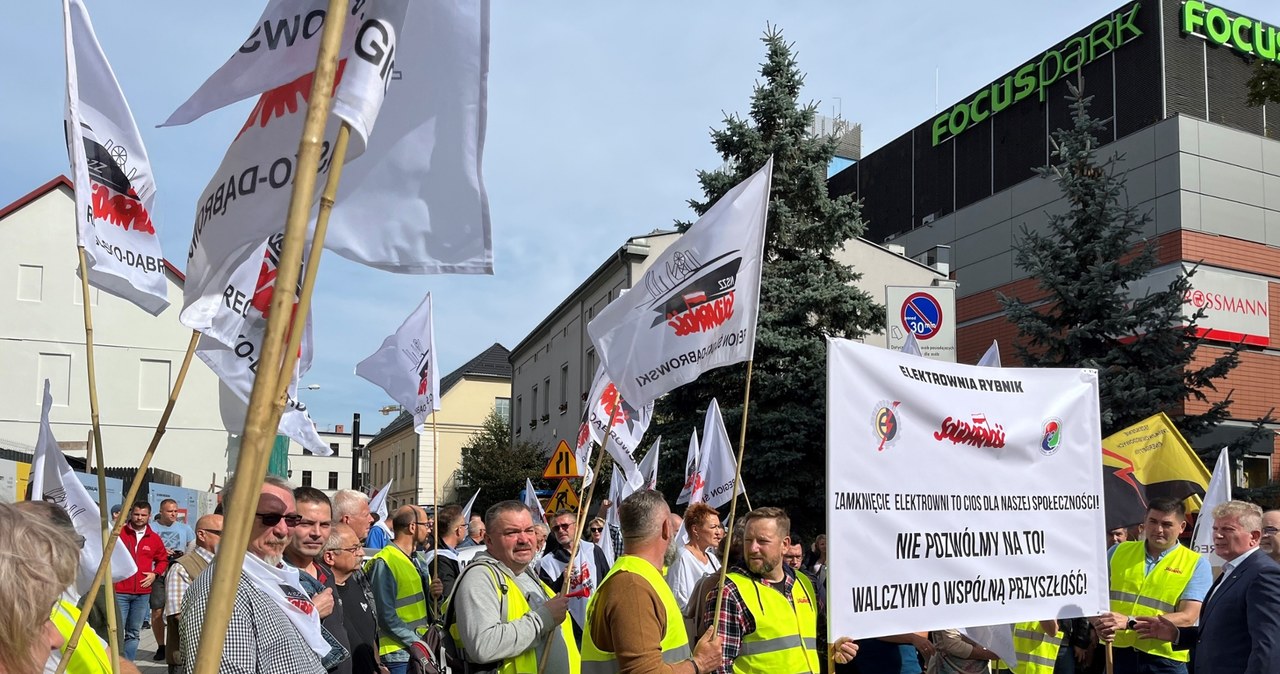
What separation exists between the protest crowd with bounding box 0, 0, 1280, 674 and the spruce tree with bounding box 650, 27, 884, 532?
13004mm

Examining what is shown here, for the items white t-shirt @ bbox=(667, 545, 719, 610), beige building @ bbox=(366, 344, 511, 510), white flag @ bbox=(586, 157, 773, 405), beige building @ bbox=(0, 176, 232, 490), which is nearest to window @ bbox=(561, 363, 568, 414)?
beige building @ bbox=(0, 176, 232, 490)

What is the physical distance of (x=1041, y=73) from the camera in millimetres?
33500

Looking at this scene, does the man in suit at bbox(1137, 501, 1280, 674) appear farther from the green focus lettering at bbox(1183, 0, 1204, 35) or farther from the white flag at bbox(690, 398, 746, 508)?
the green focus lettering at bbox(1183, 0, 1204, 35)

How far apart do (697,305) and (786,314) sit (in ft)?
53.2

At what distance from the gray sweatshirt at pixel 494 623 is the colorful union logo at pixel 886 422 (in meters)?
1.65

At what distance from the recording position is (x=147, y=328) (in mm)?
42219

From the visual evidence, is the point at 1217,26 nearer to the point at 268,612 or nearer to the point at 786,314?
the point at 786,314

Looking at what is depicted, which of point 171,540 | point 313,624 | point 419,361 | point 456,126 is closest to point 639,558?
point 313,624

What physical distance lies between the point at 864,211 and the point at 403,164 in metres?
42.0

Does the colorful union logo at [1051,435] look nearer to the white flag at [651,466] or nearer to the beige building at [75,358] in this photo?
the white flag at [651,466]

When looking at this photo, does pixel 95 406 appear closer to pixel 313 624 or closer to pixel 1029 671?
pixel 313 624

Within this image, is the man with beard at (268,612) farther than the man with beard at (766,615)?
No

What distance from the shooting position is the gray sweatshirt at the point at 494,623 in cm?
476

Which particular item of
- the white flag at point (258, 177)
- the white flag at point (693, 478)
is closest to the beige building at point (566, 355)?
the white flag at point (693, 478)
